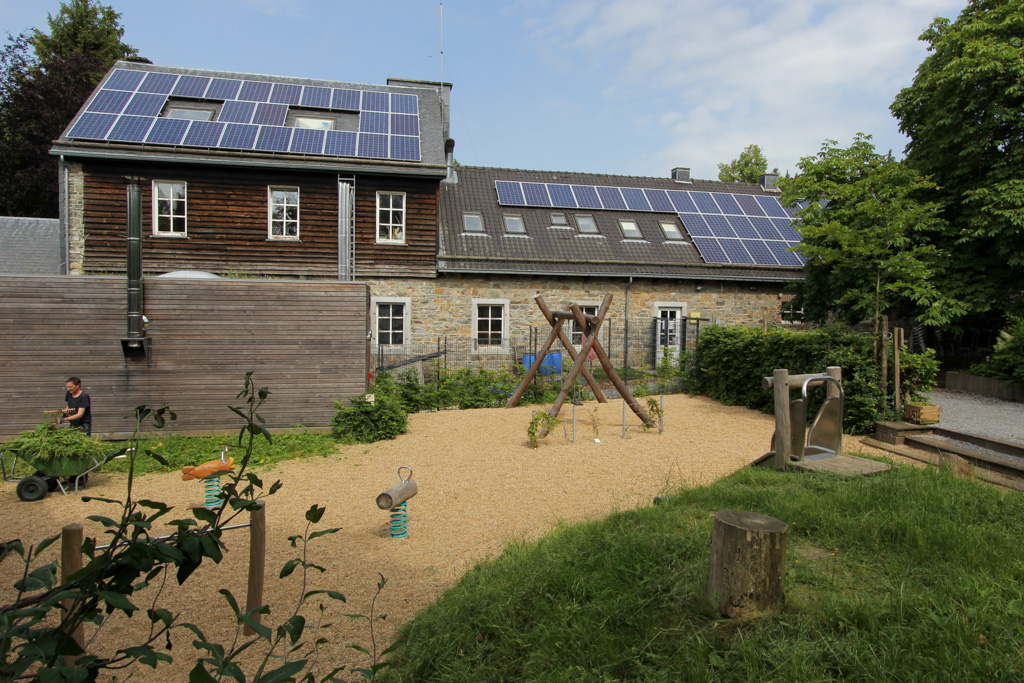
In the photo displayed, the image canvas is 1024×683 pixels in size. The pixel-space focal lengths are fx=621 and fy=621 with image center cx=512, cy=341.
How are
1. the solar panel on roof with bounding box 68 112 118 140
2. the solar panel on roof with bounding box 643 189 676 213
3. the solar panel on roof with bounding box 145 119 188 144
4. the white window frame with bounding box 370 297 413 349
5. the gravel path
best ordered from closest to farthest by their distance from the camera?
the gravel path < the solar panel on roof with bounding box 68 112 118 140 < the solar panel on roof with bounding box 145 119 188 144 < the white window frame with bounding box 370 297 413 349 < the solar panel on roof with bounding box 643 189 676 213

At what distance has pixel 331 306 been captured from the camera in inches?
421

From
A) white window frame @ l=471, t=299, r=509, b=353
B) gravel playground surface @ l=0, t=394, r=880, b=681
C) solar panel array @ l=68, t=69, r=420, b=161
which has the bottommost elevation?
gravel playground surface @ l=0, t=394, r=880, b=681

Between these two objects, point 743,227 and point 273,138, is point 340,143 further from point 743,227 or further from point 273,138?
point 743,227

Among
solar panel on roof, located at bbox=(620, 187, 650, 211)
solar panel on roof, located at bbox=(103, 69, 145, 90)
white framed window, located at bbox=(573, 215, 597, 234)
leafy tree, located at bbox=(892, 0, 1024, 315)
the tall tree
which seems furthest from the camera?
the tall tree

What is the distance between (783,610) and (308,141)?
16.2 meters

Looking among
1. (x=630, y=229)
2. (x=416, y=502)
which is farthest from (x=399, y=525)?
(x=630, y=229)

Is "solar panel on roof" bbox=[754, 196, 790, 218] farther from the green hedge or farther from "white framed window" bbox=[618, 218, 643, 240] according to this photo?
the green hedge

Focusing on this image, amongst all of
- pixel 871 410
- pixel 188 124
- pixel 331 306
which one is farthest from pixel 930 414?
pixel 188 124

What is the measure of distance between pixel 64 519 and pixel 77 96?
2554 cm

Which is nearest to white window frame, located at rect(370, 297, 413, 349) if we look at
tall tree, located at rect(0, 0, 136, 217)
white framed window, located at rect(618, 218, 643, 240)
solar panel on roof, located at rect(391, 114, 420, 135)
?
solar panel on roof, located at rect(391, 114, 420, 135)

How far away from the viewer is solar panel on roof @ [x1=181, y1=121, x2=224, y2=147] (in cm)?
1556

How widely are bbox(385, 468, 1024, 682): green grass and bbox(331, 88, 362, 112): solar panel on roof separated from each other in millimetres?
16530

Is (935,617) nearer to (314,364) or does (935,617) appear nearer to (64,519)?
(64,519)

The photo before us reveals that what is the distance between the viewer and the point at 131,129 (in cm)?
1570
